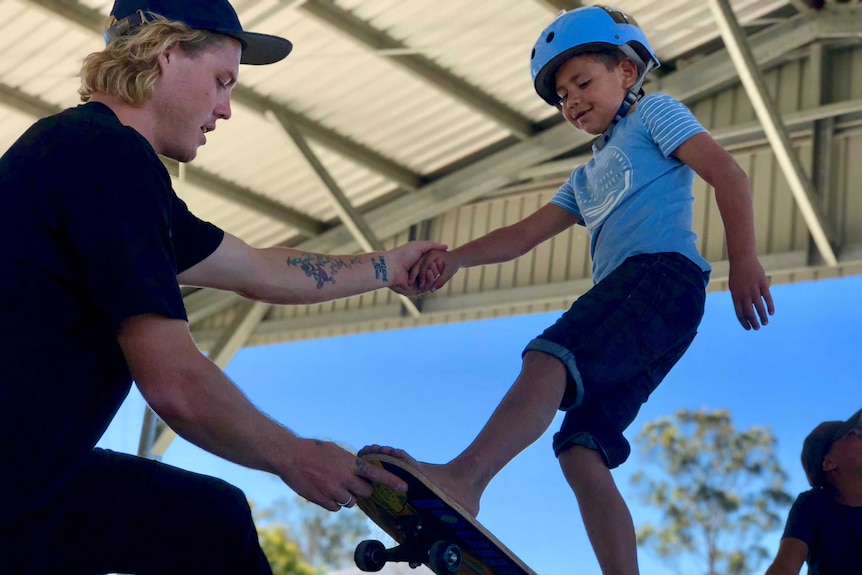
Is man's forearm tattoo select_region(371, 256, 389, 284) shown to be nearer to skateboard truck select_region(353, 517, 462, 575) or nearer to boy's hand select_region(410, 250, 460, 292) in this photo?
boy's hand select_region(410, 250, 460, 292)

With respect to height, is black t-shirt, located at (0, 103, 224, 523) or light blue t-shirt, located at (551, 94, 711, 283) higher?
light blue t-shirt, located at (551, 94, 711, 283)

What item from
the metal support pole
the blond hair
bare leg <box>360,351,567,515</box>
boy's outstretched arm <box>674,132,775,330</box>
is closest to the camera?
the blond hair

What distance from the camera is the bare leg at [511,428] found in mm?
2654

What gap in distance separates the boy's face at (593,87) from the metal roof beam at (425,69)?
633 cm

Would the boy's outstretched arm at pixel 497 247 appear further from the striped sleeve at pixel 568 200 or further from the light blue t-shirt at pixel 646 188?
the light blue t-shirt at pixel 646 188

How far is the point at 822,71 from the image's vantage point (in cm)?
1066

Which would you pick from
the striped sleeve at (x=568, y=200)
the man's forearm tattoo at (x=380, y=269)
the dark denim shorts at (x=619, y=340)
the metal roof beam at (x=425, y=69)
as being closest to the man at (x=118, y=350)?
the dark denim shorts at (x=619, y=340)

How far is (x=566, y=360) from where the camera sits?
290cm

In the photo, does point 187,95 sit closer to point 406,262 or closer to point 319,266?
point 319,266

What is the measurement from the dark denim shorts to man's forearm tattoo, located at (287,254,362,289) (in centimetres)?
60

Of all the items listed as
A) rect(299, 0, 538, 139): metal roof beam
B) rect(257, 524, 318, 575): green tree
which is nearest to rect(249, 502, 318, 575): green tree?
rect(257, 524, 318, 575): green tree

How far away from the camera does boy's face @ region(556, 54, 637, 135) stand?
329 centimetres

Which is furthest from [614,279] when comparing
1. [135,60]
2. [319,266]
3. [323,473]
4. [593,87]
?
[135,60]

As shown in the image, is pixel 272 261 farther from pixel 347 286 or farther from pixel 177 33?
pixel 177 33
